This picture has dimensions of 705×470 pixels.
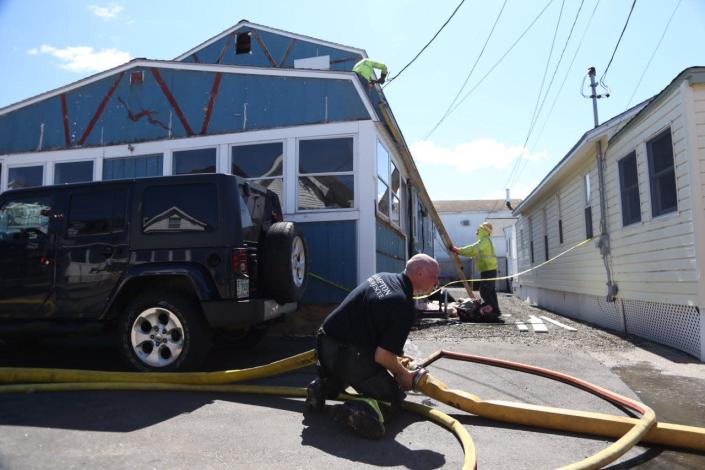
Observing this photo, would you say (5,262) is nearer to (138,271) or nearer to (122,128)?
(138,271)

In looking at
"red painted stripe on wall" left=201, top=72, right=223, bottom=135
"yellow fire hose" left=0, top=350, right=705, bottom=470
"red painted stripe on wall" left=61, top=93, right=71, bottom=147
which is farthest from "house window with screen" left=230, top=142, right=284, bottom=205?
"yellow fire hose" left=0, top=350, right=705, bottom=470

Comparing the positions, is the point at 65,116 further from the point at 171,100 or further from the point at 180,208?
the point at 180,208

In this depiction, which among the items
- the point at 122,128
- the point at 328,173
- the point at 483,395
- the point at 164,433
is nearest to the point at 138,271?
the point at 164,433

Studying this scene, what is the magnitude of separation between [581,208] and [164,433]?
10.5 metres

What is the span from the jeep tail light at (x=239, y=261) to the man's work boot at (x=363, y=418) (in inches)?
77.8

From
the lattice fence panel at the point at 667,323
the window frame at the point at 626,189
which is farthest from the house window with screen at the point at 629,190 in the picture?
the lattice fence panel at the point at 667,323

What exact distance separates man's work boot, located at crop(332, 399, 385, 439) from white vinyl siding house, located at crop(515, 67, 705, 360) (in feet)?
15.4

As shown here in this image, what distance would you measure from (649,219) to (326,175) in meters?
5.07

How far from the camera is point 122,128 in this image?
966 centimetres

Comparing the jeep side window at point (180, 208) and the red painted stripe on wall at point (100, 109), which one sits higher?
the red painted stripe on wall at point (100, 109)

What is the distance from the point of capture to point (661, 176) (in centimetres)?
729

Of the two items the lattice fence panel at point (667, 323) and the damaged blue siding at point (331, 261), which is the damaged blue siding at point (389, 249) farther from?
the lattice fence panel at point (667, 323)

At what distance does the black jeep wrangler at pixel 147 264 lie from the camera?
4.86 m

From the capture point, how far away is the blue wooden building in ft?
27.1
